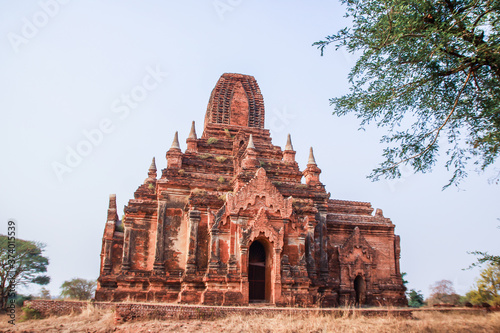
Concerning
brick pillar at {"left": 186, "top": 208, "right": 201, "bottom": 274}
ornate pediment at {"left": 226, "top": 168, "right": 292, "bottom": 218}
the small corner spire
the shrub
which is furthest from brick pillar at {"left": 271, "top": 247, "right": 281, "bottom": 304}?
the small corner spire

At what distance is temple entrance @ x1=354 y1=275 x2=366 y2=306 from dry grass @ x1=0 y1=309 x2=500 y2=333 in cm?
664

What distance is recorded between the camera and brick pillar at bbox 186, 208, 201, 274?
728 inches

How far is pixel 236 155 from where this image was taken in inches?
906

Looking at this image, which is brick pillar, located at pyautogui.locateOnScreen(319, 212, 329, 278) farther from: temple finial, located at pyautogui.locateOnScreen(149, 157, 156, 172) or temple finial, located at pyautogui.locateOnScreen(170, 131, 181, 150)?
temple finial, located at pyautogui.locateOnScreen(149, 157, 156, 172)

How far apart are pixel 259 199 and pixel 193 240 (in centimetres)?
338

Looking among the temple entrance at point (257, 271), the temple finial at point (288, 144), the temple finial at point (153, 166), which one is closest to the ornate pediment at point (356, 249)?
the temple finial at point (288, 144)

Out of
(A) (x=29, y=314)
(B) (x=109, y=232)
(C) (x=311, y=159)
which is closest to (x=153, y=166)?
(B) (x=109, y=232)

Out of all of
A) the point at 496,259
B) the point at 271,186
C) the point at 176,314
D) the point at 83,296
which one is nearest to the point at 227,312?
the point at 176,314

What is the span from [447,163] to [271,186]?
780 centimetres

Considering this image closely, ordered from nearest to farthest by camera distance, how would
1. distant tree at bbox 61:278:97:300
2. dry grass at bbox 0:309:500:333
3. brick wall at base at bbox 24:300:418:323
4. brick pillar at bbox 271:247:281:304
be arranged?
dry grass at bbox 0:309:500:333, brick wall at base at bbox 24:300:418:323, brick pillar at bbox 271:247:281:304, distant tree at bbox 61:278:97:300

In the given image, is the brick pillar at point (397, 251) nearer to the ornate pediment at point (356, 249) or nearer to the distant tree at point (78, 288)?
the ornate pediment at point (356, 249)

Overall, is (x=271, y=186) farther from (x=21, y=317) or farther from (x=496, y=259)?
(x=21, y=317)

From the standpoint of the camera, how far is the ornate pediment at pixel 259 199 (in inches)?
709

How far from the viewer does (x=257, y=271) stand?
18.7 m
